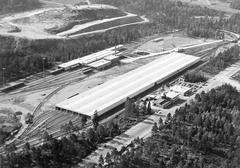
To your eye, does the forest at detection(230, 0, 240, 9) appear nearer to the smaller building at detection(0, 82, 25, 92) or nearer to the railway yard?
the railway yard

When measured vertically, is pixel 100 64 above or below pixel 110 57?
below

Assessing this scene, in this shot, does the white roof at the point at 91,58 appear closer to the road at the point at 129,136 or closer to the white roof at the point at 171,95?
the white roof at the point at 171,95

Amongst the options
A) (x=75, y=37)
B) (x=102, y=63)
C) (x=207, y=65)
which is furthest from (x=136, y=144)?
(x=75, y=37)

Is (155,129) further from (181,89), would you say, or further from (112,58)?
(112,58)

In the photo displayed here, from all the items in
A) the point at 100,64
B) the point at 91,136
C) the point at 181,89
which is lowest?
the point at 91,136

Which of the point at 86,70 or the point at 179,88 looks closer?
the point at 179,88

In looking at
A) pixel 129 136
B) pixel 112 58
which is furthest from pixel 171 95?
pixel 112 58

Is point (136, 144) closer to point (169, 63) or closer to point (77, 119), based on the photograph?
point (77, 119)
